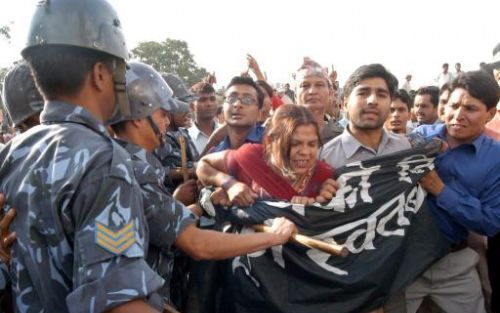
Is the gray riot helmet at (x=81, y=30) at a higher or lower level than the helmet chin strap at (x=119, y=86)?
higher

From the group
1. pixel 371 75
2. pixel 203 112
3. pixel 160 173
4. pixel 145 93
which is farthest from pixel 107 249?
pixel 203 112

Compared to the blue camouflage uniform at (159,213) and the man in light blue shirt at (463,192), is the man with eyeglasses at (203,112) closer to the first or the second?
the man in light blue shirt at (463,192)

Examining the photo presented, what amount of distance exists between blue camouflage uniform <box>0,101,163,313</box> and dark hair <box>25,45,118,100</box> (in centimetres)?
5

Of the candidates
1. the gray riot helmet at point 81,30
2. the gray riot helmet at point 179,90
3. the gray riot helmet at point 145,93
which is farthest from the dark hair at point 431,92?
the gray riot helmet at point 81,30

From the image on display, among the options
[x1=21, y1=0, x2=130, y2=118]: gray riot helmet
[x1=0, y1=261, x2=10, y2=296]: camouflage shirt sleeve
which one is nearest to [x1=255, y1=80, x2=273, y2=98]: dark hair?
[x1=21, y1=0, x2=130, y2=118]: gray riot helmet

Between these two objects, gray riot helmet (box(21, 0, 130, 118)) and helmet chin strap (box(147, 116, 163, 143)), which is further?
helmet chin strap (box(147, 116, 163, 143))

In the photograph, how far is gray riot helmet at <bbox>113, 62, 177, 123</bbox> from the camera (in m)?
2.32

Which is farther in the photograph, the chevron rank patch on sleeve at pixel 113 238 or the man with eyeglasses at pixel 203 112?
the man with eyeglasses at pixel 203 112

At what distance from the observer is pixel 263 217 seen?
260 centimetres

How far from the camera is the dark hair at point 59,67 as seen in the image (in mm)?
1401

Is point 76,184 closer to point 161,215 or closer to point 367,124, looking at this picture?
point 161,215

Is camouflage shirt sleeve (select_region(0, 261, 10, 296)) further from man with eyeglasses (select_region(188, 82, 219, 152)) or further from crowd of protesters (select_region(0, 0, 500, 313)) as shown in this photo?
man with eyeglasses (select_region(188, 82, 219, 152))

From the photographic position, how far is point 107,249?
122 cm

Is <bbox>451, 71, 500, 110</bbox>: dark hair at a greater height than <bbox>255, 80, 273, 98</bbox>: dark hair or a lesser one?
greater
